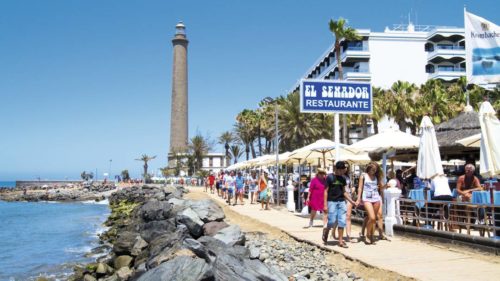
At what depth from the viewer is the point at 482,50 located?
9.95m

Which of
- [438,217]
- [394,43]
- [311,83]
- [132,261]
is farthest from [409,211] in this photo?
[394,43]

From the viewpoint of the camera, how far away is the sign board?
14422 millimetres

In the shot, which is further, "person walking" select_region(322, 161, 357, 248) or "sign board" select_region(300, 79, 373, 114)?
"sign board" select_region(300, 79, 373, 114)

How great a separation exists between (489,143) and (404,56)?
54.7 meters

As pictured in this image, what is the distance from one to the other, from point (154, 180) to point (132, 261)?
63.3 metres

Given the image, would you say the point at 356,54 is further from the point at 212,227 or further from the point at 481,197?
the point at 481,197

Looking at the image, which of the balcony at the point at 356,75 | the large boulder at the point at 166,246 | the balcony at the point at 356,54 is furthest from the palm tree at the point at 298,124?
the large boulder at the point at 166,246

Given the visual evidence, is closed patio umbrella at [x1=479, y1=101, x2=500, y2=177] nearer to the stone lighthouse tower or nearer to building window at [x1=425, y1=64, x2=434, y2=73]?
building window at [x1=425, y1=64, x2=434, y2=73]

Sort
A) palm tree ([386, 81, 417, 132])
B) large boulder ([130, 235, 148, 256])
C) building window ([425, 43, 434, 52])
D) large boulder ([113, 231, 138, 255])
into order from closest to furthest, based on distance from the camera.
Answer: large boulder ([130, 235, 148, 256]), large boulder ([113, 231, 138, 255]), palm tree ([386, 81, 417, 132]), building window ([425, 43, 434, 52])

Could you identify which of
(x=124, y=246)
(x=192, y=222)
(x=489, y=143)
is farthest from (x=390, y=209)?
(x=124, y=246)

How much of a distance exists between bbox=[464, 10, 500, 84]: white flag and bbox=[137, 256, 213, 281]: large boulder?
6.81 metres

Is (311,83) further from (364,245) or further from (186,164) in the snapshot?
→ (186,164)

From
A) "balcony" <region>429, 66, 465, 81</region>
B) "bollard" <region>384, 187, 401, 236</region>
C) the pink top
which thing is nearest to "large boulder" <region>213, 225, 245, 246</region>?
the pink top

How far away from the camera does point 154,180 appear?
75375 mm
